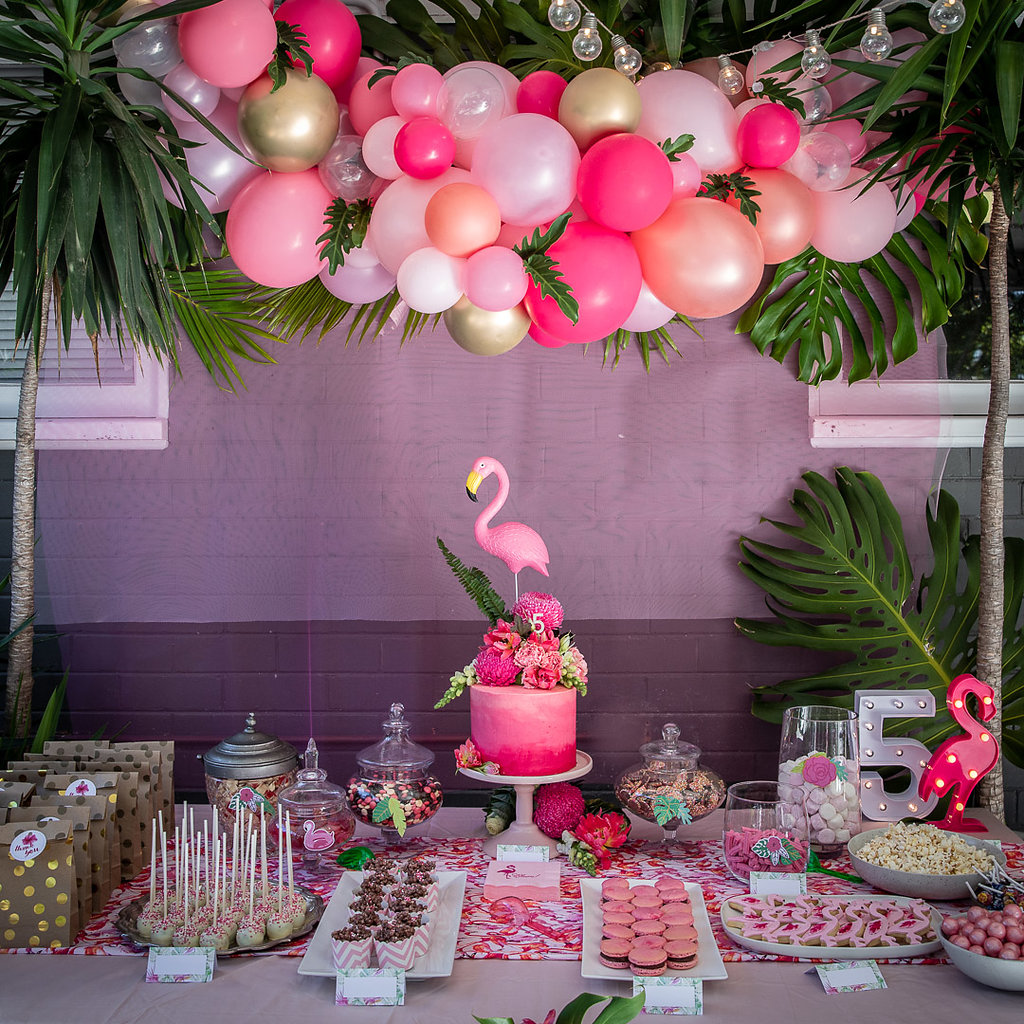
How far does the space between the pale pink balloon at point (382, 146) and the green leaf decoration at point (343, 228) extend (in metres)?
0.11

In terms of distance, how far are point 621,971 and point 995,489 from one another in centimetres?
163

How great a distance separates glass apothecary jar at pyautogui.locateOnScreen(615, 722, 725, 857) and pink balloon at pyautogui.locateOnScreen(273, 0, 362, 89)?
147cm

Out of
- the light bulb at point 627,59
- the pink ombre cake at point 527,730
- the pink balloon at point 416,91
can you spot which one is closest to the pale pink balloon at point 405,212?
the pink balloon at point 416,91

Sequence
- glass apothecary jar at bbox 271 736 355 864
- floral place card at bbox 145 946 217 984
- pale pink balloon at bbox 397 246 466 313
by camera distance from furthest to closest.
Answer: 1. glass apothecary jar at bbox 271 736 355 864
2. pale pink balloon at bbox 397 246 466 313
3. floral place card at bbox 145 946 217 984

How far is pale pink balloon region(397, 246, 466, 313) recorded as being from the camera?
6.06ft

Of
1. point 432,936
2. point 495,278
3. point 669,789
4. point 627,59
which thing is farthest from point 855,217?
point 432,936

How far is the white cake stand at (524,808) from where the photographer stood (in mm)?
2020

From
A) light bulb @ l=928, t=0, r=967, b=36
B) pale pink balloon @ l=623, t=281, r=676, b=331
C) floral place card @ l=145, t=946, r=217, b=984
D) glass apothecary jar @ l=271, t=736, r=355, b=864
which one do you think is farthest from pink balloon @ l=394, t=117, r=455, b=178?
floral place card @ l=145, t=946, r=217, b=984

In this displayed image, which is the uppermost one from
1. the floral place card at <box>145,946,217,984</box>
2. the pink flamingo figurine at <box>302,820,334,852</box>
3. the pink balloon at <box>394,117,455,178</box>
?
the pink balloon at <box>394,117,455,178</box>

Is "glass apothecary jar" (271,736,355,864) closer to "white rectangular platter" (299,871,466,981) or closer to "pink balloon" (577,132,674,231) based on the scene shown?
"white rectangular platter" (299,871,466,981)

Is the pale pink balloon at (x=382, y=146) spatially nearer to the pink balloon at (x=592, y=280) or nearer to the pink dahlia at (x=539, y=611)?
the pink balloon at (x=592, y=280)

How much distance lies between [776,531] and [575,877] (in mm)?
1314

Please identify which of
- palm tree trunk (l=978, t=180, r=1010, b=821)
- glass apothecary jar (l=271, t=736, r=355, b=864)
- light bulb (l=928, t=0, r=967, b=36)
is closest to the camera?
light bulb (l=928, t=0, r=967, b=36)

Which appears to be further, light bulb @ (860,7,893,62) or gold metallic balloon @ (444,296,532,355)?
gold metallic balloon @ (444,296,532,355)
